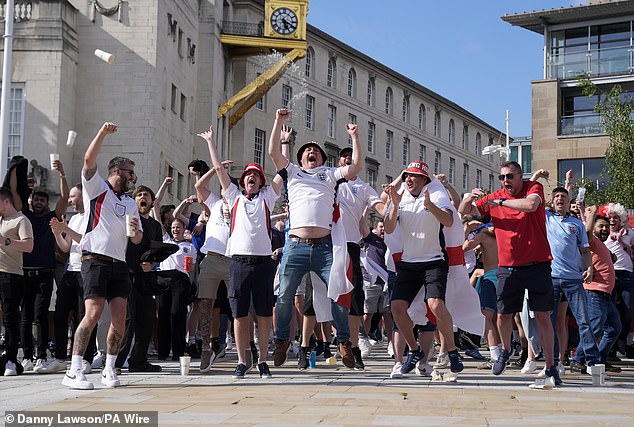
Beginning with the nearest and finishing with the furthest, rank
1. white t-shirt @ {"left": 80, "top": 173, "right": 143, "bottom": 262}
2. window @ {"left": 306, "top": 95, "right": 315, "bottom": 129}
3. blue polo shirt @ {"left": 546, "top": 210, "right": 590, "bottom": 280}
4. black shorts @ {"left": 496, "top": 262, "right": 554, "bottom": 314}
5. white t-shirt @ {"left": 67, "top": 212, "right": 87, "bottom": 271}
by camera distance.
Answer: white t-shirt @ {"left": 80, "top": 173, "right": 143, "bottom": 262}
black shorts @ {"left": 496, "top": 262, "right": 554, "bottom": 314}
white t-shirt @ {"left": 67, "top": 212, "right": 87, "bottom": 271}
blue polo shirt @ {"left": 546, "top": 210, "right": 590, "bottom": 280}
window @ {"left": 306, "top": 95, "right": 315, "bottom": 129}

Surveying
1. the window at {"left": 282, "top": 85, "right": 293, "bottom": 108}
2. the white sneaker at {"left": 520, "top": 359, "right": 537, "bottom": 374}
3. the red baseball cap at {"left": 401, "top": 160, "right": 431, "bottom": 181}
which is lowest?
the white sneaker at {"left": 520, "top": 359, "right": 537, "bottom": 374}

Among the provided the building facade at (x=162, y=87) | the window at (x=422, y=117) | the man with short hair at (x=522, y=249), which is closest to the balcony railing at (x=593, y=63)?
the building facade at (x=162, y=87)

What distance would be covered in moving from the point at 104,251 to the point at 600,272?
20.6ft

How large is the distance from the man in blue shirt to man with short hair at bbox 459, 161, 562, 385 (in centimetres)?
133

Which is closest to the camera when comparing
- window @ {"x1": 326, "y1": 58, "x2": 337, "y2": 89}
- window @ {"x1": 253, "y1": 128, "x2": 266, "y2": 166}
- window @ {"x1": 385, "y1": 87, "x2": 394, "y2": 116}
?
window @ {"x1": 253, "y1": 128, "x2": 266, "y2": 166}

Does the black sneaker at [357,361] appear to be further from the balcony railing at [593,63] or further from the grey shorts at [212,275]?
the balcony railing at [593,63]

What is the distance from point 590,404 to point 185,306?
6661 millimetres

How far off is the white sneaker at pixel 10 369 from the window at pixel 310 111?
4807 centimetres

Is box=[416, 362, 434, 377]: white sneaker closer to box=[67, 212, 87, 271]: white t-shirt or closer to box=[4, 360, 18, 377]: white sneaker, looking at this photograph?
box=[67, 212, 87, 271]: white t-shirt

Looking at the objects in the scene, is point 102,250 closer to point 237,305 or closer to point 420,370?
point 237,305

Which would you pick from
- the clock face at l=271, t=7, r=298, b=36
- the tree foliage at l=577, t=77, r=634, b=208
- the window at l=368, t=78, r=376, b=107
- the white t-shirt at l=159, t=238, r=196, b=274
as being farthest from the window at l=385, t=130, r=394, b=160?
the white t-shirt at l=159, t=238, r=196, b=274

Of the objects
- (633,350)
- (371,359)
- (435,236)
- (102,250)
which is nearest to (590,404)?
(435,236)

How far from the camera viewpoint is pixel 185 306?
13.5 metres

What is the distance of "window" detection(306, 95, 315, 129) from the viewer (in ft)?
192
